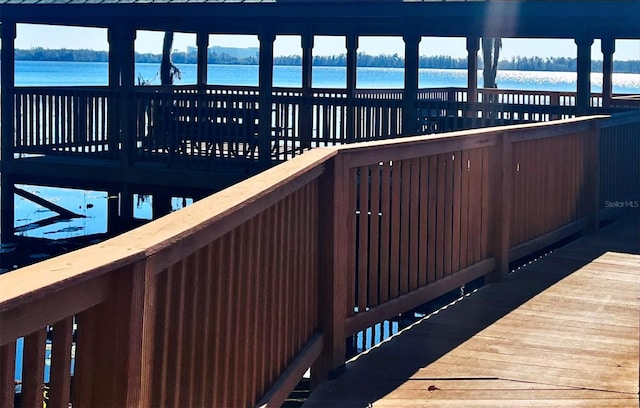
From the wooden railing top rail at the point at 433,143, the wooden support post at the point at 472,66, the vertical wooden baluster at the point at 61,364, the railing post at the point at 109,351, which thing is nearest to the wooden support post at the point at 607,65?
the wooden support post at the point at 472,66

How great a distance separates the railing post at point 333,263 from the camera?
200 inches

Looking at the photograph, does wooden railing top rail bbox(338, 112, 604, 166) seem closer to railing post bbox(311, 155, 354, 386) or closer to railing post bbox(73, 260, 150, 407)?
railing post bbox(311, 155, 354, 386)

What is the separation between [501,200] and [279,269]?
136 inches

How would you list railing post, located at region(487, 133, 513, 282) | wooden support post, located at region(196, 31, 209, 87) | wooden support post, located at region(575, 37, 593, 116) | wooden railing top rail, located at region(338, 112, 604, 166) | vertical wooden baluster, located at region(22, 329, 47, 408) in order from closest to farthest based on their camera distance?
1. vertical wooden baluster, located at region(22, 329, 47, 408)
2. wooden railing top rail, located at region(338, 112, 604, 166)
3. railing post, located at region(487, 133, 513, 282)
4. wooden support post, located at region(575, 37, 593, 116)
5. wooden support post, located at region(196, 31, 209, 87)

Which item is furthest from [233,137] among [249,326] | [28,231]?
[249,326]

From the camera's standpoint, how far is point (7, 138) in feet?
56.2

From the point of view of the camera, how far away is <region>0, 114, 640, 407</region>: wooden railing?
2404mm

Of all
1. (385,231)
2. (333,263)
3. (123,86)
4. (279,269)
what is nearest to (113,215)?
(123,86)

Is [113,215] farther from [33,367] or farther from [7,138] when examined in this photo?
[33,367]

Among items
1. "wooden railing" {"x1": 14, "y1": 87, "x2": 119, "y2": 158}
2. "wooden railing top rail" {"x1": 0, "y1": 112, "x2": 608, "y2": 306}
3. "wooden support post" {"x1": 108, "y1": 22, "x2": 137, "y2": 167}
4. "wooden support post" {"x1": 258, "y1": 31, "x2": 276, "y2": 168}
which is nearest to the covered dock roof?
"wooden support post" {"x1": 108, "y1": 22, "x2": 137, "y2": 167}

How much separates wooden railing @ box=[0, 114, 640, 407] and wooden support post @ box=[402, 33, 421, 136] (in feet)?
18.9

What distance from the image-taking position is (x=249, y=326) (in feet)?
12.8

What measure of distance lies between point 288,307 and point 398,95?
1983 centimetres

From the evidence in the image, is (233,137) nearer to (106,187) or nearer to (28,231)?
(106,187)
